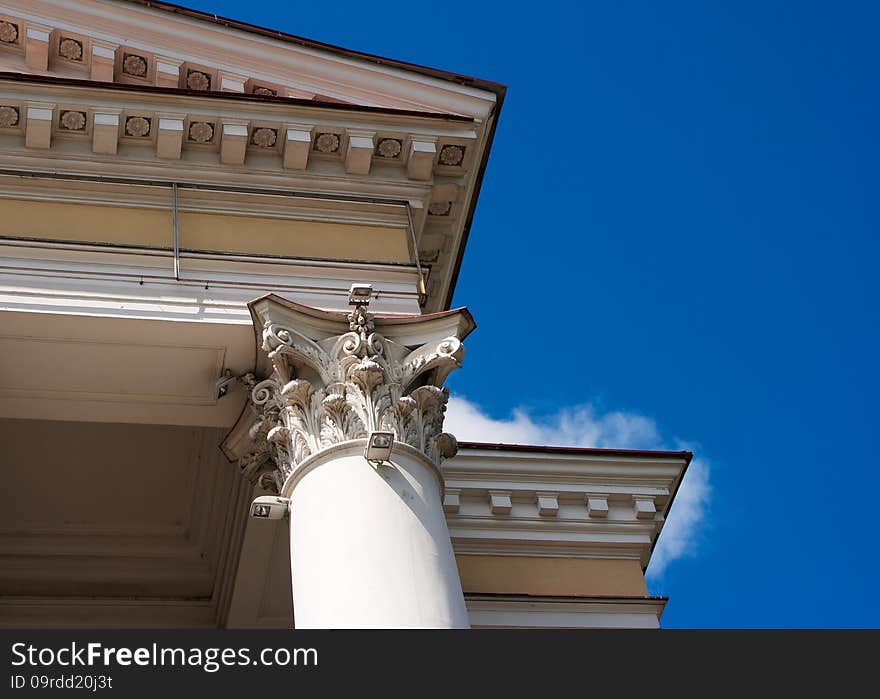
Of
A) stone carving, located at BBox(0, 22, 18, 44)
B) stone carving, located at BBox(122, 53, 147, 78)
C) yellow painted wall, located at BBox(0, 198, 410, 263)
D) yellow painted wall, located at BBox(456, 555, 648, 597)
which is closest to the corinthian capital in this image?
yellow painted wall, located at BBox(0, 198, 410, 263)

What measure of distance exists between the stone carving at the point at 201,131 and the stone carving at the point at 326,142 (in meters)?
1.00

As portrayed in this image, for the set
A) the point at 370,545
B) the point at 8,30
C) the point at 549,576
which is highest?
the point at 8,30

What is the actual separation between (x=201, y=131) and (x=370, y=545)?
4.92 meters

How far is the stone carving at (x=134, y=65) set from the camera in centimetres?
1252

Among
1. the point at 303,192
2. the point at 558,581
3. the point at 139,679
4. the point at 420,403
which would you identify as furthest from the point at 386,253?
the point at 139,679

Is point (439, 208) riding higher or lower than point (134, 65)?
lower

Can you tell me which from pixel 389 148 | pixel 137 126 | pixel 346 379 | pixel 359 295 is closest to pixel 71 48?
pixel 137 126

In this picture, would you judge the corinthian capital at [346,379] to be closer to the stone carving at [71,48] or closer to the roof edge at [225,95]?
the roof edge at [225,95]

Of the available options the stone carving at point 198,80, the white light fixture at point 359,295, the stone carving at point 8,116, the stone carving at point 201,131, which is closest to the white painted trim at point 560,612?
the white light fixture at point 359,295

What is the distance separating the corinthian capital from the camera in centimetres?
934

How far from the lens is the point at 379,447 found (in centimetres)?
895

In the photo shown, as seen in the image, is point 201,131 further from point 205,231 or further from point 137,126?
point 205,231

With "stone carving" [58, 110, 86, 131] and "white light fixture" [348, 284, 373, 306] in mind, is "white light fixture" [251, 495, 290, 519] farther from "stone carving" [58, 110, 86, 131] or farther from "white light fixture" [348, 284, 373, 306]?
"stone carving" [58, 110, 86, 131]

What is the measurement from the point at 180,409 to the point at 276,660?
4.68m
